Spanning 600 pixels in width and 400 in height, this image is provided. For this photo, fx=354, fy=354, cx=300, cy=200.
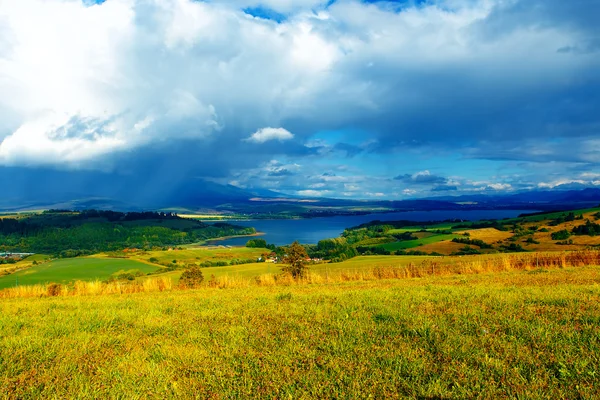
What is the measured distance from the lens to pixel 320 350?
6.03 meters

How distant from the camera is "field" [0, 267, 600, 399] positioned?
4762 millimetres

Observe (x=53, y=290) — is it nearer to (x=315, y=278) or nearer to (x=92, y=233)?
(x=315, y=278)

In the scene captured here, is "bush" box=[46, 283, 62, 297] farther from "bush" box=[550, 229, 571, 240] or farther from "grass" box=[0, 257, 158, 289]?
"bush" box=[550, 229, 571, 240]

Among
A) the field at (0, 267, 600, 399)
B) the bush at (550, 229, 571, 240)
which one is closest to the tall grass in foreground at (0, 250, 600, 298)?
the field at (0, 267, 600, 399)

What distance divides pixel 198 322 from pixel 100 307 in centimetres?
Answer: 412

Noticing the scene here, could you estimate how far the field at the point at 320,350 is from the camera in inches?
187

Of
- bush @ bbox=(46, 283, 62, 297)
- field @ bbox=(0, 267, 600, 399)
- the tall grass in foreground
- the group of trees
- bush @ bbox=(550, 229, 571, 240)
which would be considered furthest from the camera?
the group of trees

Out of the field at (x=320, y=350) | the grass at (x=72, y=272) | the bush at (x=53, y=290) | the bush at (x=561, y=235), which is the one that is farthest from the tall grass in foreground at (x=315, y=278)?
the bush at (x=561, y=235)

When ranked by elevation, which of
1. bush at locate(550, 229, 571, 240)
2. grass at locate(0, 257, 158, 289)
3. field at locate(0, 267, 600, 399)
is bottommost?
grass at locate(0, 257, 158, 289)

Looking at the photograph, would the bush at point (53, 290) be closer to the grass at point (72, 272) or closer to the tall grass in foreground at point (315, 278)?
the tall grass in foreground at point (315, 278)

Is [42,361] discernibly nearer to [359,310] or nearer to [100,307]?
[100,307]

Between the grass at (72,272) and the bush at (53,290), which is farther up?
the bush at (53,290)

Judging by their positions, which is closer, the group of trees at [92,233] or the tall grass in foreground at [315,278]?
the tall grass in foreground at [315,278]

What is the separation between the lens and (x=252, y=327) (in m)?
7.51
